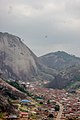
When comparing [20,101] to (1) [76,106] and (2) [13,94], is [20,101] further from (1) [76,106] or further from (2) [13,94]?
(1) [76,106]

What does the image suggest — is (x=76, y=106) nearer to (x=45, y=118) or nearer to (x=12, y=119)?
(x=45, y=118)

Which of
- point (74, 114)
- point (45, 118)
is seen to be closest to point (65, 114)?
point (74, 114)

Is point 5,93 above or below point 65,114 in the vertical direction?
above

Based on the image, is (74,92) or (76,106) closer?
(76,106)

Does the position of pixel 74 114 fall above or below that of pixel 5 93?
below

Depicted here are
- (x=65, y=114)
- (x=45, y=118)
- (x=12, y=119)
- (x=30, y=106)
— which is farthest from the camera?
(x=30, y=106)

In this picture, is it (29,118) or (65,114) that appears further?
(65,114)

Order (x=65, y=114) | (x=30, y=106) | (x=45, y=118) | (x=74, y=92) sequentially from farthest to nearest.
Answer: (x=74, y=92), (x=30, y=106), (x=65, y=114), (x=45, y=118)

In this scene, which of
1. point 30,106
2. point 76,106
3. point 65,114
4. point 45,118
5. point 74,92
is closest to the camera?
point 45,118

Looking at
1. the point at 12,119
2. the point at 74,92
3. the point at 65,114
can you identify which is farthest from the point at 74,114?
the point at 74,92
